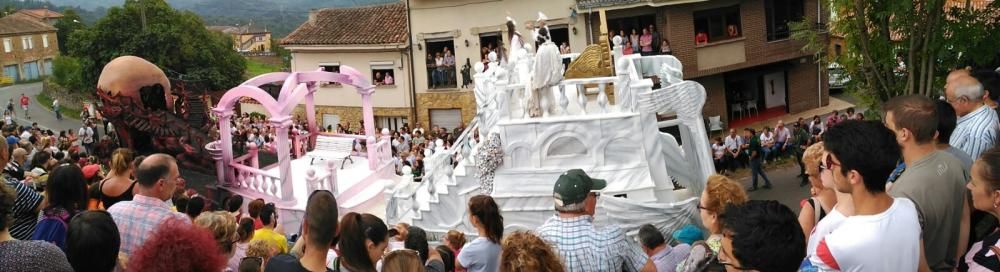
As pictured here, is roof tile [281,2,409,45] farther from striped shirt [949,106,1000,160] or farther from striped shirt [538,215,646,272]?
striped shirt [538,215,646,272]

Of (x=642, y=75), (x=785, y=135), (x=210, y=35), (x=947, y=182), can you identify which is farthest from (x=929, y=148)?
(x=210, y=35)

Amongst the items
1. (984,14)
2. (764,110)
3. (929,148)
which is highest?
(984,14)

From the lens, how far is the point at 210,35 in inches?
2014

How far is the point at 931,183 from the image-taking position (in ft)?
19.2

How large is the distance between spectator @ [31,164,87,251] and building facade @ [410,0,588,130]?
831 inches

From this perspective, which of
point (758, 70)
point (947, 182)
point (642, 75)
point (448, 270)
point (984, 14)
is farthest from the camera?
point (758, 70)

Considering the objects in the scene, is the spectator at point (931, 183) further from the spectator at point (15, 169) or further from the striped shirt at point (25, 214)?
the spectator at point (15, 169)

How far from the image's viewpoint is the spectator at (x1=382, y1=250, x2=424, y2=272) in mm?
5441

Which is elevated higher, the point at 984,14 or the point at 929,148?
the point at 984,14

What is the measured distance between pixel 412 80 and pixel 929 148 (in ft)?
81.9

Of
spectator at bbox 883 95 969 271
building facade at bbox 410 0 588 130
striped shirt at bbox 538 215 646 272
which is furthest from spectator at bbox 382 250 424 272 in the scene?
building facade at bbox 410 0 588 130

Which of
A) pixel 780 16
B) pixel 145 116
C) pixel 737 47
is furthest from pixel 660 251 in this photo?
pixel 780 16

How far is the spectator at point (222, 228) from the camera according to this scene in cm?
662

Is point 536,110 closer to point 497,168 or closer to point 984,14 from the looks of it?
point 497,168
